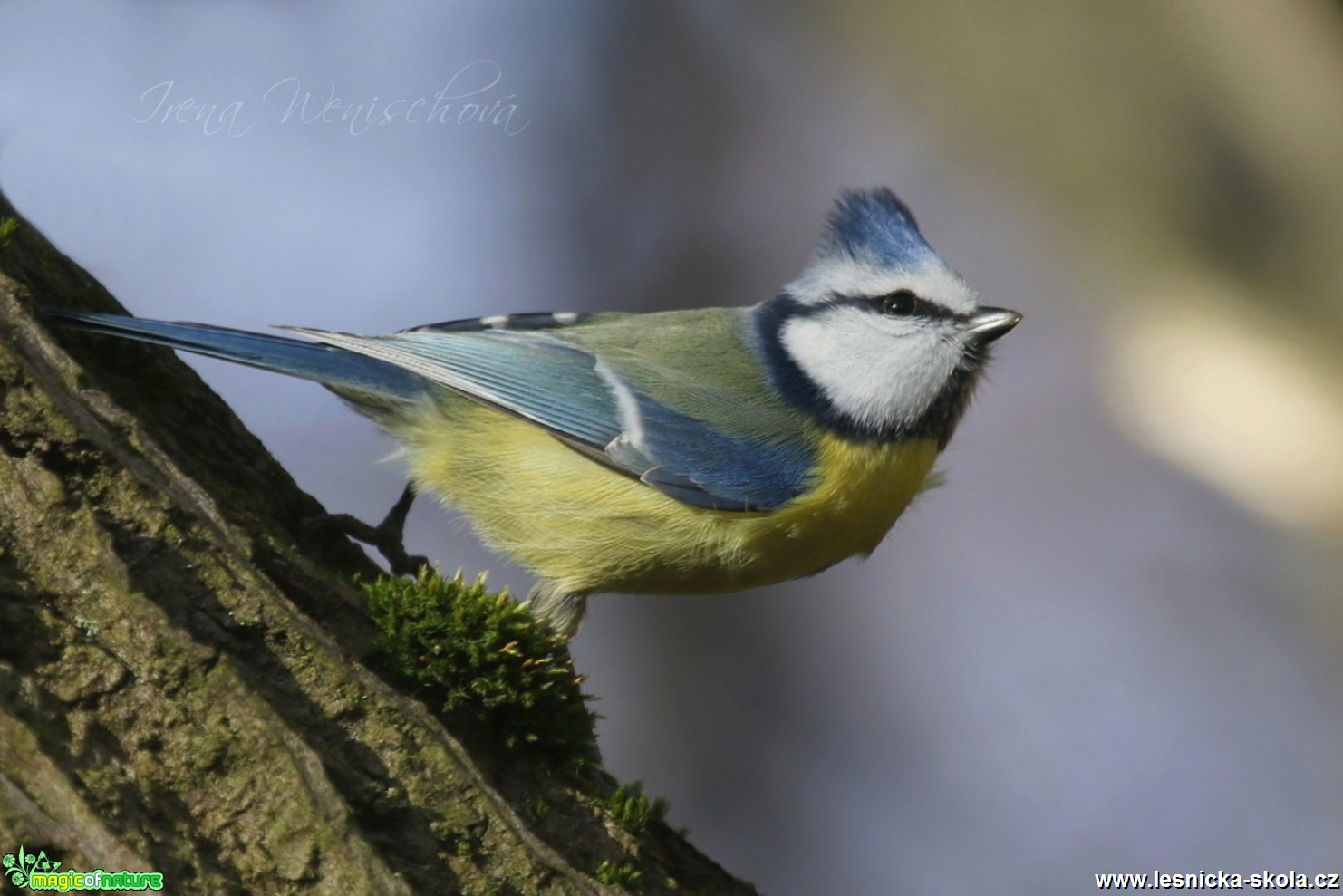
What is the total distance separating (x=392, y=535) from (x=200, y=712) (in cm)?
109

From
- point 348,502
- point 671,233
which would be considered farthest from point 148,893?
point 671,233

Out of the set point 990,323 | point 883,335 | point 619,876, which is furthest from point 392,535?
point 990,323

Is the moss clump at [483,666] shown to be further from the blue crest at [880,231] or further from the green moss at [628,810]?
the blue crest at [880,231]

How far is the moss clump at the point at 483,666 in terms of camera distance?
5.82 ft

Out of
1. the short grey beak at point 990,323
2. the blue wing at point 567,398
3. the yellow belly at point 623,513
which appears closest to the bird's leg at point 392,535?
the yellow belly at point 623,513

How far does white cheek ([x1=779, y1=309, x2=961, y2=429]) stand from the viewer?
2.63 metres

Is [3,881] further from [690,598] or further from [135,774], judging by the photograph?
[690,598]

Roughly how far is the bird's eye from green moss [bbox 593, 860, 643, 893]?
1.47 meters

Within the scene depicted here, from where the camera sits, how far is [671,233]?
6242mm

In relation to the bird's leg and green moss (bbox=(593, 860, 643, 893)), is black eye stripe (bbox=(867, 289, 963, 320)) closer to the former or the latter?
the bird's leg

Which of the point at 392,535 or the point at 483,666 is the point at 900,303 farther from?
the point at 483,666

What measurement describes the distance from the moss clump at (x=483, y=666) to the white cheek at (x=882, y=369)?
41.6 inches

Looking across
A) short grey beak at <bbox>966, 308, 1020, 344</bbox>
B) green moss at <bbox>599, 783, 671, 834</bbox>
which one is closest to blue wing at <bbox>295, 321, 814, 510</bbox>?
short grey beak at <bbox>966, 308, 1020, 344</bbox>

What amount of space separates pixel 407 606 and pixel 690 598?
4067mm
